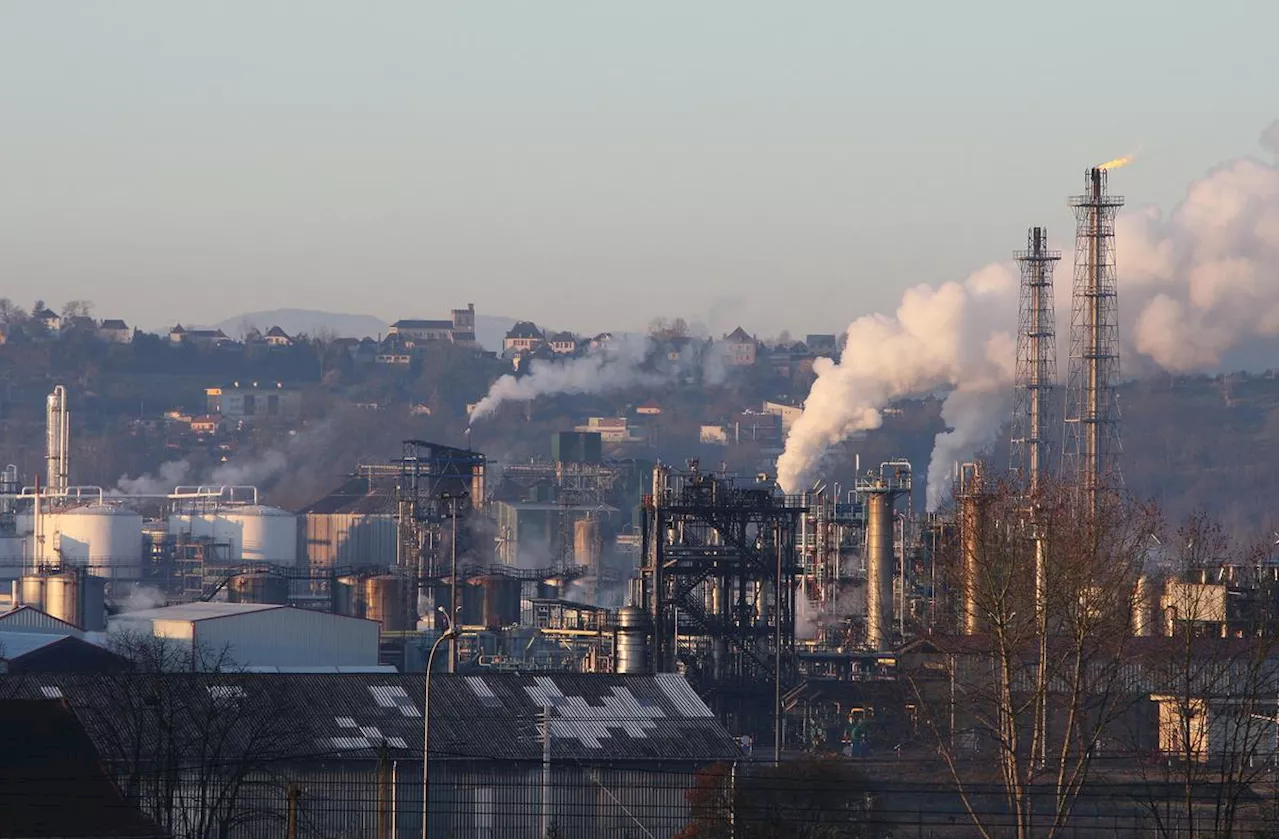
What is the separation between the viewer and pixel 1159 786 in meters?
41.6

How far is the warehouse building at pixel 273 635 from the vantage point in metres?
58.2

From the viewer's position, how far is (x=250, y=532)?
4523 inches

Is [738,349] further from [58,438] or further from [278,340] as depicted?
[58,438]

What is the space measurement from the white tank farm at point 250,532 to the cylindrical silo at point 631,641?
60.0 metres

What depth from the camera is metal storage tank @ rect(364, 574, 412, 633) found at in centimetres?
8075

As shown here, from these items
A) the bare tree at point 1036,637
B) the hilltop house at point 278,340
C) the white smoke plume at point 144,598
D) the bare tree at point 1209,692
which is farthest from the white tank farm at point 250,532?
the hilltop house at point 278,340

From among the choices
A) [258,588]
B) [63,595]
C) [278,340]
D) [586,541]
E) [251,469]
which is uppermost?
[278,340]

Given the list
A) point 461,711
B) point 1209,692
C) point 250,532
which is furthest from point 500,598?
point 1209,692

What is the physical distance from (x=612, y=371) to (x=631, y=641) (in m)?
115

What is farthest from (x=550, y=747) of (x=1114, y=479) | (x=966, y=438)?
(x=966, y=438)

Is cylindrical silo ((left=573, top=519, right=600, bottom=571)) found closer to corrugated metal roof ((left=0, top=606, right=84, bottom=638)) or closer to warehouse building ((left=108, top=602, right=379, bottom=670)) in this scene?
corrugated metal roof ((left=0, top=606, right=84, bottom=638))

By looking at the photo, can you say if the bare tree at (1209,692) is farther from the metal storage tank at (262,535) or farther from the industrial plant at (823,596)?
the metal storage tank at (262,535)

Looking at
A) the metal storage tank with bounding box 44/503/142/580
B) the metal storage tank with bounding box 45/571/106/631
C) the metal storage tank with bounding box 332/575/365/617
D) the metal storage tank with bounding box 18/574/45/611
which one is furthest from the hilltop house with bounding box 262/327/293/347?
the metal storage tank with bounding box 332/575/365/617

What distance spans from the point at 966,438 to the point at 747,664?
4335 centimetres
